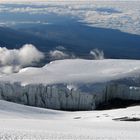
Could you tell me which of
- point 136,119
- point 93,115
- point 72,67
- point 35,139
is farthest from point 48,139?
point 72,67

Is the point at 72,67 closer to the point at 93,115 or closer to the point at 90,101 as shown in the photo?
the point at 90,101

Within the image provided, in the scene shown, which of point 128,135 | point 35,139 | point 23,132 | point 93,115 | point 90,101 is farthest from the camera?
point 90,101

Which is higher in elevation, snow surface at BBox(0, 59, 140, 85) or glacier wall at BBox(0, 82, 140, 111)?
→ snow surface at BBox(0, 59, 140, 85)

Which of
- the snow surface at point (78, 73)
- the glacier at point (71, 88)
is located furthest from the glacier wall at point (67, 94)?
the snow surface at point (78, 73)

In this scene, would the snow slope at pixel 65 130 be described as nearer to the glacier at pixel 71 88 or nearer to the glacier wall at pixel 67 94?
the glacier wall at pixel 67 94

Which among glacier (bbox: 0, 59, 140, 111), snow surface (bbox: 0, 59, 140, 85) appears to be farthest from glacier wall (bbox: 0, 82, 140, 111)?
snow surface (bbox: 0, 59, 140, 85)

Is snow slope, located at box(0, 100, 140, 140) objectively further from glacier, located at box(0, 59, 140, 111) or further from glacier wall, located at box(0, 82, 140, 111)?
glacier, located at box(0, 59, 140, 111)
